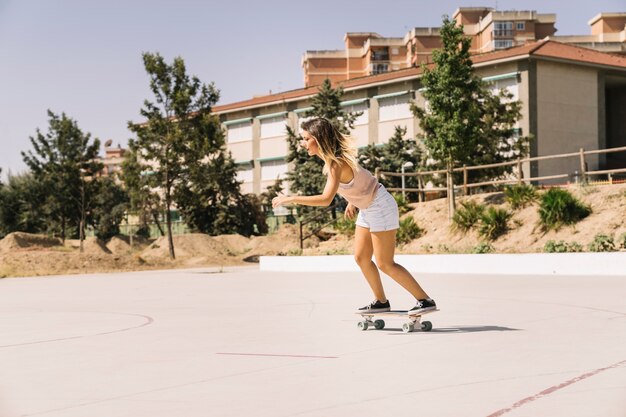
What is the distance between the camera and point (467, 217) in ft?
86.5

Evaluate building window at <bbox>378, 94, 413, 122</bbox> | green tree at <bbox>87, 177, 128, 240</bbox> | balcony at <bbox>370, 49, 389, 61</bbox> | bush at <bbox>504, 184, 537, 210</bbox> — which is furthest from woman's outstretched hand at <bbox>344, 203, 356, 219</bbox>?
balcony at <bbox>370, 49, 389, 61</bbox>

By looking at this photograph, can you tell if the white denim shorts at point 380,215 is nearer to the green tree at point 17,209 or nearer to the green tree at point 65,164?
the green tree at point 65,164

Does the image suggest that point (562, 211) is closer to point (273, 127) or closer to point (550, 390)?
point (550, 390)

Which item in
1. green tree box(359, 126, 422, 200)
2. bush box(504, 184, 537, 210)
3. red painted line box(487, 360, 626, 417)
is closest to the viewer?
red painted line box(487, 360, 626, 417)

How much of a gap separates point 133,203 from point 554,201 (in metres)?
23.4

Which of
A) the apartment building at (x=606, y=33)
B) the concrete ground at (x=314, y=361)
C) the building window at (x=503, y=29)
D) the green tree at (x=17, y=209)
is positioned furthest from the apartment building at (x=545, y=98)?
the apartment building at (x=606, y=33)

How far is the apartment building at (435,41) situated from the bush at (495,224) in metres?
79.8

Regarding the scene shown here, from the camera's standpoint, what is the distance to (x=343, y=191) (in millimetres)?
7441

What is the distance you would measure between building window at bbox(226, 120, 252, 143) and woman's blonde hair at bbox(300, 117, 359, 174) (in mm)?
63072

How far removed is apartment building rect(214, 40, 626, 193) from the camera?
50.3 metres

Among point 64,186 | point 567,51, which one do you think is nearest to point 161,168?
point 64,186

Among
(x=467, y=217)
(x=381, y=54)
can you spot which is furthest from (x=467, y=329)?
(x=381, y=54)

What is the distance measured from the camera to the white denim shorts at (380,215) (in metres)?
7.49

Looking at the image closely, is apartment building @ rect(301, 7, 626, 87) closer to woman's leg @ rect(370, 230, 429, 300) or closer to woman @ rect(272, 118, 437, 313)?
woman @ rect(272, 118, 437, 313)
